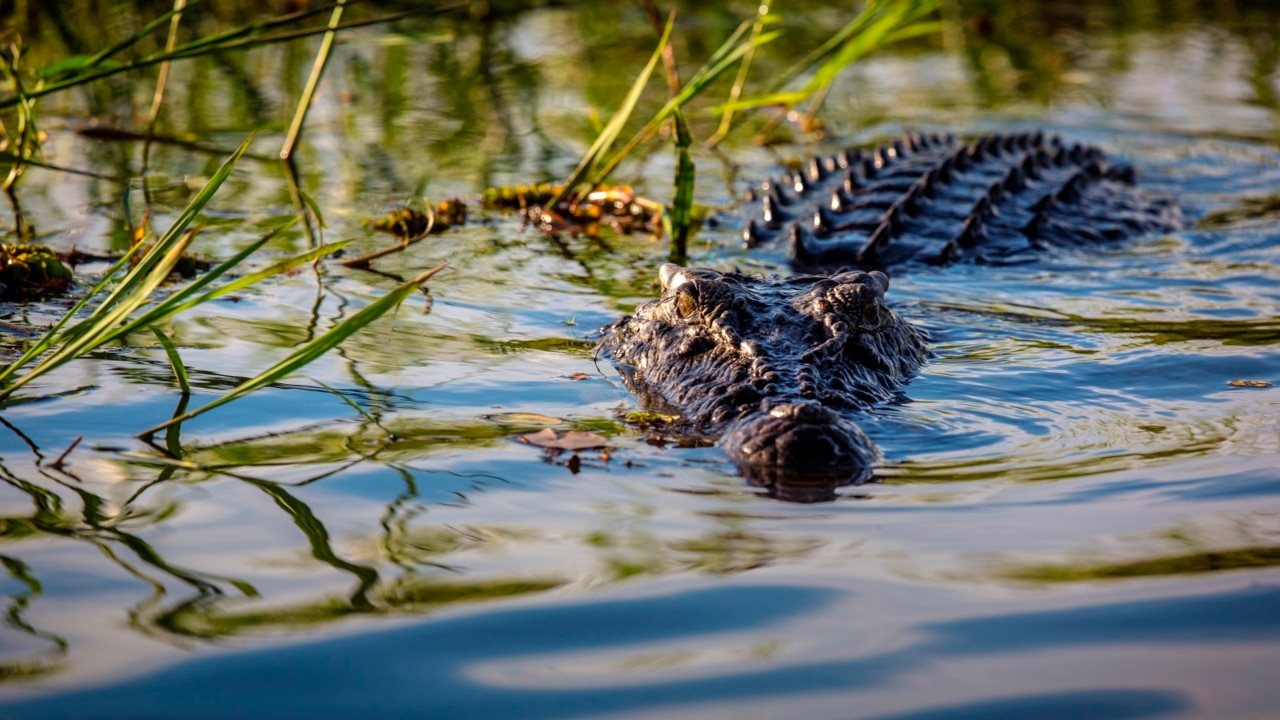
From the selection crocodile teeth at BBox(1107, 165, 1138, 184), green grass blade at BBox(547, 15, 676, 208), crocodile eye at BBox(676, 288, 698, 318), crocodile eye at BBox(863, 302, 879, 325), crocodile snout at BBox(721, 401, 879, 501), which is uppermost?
green grass blade at BBox(547, 15, 676, 208)

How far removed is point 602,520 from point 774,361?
1.12 metres

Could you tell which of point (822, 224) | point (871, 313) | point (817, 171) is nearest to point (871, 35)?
point (822, 224)

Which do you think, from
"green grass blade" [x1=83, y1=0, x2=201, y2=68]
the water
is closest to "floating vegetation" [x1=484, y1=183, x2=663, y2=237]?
the water

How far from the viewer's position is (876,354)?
154 inches

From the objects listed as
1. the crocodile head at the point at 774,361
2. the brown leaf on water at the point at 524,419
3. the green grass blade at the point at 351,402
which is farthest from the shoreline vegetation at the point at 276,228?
the crocodile head at the point at 774,361

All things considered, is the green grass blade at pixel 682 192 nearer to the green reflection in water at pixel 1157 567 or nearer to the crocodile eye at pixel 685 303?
the crocodile eye at pixel 685 303

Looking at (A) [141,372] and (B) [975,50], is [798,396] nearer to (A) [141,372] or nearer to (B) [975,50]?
(A) [141,372]

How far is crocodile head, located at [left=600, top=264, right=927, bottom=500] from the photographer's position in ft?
9.87

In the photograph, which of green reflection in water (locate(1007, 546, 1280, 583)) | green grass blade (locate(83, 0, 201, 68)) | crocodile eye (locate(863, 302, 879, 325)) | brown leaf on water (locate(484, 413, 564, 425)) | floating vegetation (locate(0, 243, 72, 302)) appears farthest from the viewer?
floating vegetation (locate(0, 243, 72, 302))

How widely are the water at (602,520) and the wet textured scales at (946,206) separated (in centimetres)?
33

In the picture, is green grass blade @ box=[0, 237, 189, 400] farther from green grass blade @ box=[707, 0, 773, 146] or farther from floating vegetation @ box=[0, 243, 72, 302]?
green grass blade @ box=[707, 0, 773, 146]

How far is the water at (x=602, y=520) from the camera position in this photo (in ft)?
6.64

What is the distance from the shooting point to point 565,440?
321 centimetres

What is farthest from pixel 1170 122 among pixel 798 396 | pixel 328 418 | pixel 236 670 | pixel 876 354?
pixel 236 670
